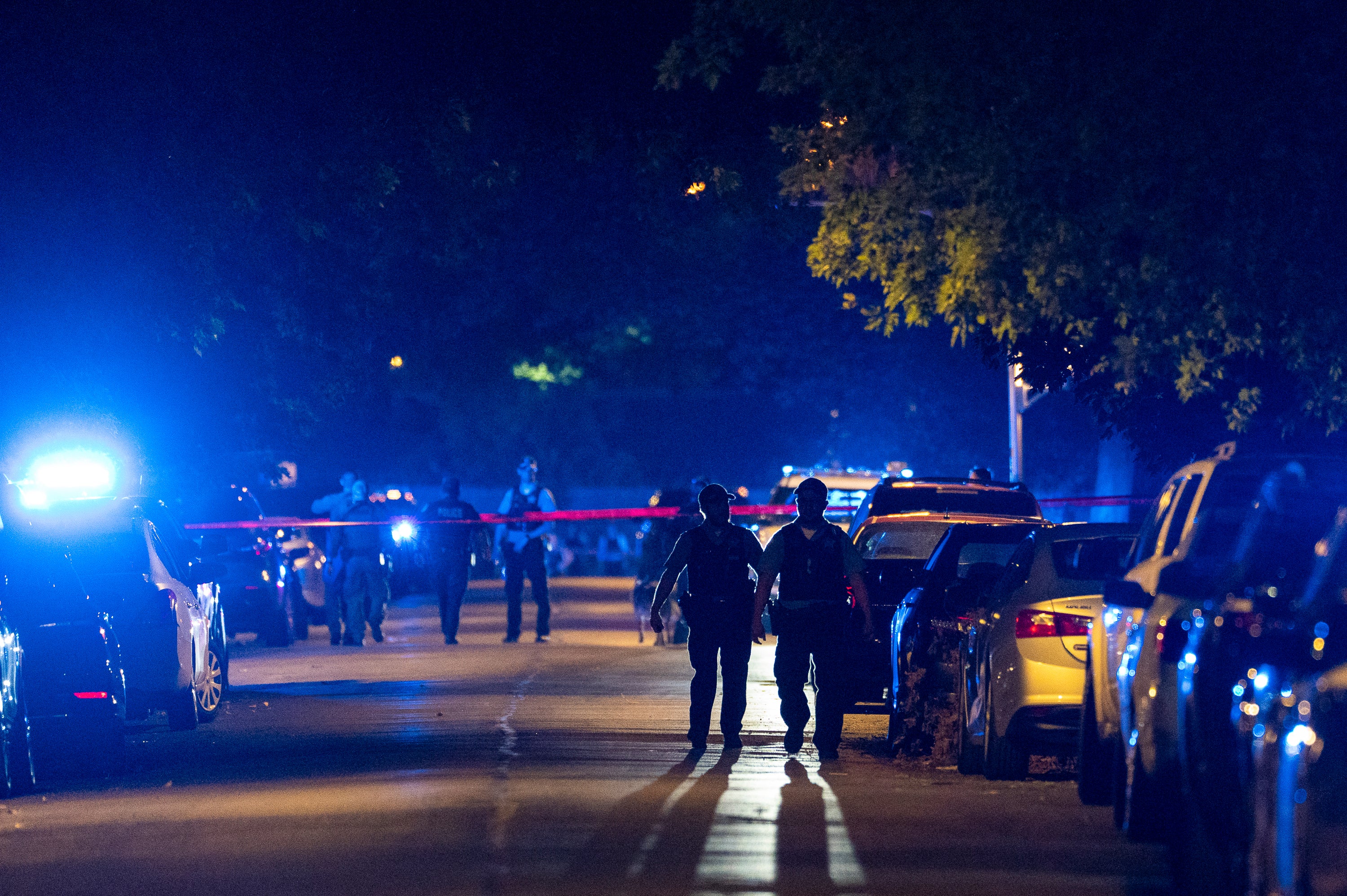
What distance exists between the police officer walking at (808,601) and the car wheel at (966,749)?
981mm

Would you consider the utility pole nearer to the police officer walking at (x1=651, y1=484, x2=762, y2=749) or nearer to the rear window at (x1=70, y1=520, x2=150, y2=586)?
the police officer walking at (x1=651, y1=484, x2=762, y2=749)

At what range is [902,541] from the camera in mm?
17188

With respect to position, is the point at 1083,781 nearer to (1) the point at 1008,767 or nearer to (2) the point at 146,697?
(1) the point at 1008,767

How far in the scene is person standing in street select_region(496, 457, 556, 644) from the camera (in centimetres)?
2312

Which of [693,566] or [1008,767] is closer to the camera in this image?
[1008,767]

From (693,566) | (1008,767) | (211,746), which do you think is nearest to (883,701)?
(693,566)

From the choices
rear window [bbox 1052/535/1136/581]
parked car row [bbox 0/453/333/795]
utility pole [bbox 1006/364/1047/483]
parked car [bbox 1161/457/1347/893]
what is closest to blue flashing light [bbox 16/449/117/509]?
parked car row [bbox 0/453/333/795]

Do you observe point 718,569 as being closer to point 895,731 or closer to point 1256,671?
point 895,731

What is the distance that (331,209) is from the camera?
82.6ft

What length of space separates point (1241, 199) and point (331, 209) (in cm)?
1346

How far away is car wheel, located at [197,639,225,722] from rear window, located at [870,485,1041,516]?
5.30 metres

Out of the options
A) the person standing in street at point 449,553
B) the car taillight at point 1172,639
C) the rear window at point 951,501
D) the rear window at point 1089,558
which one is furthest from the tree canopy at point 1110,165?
the person standing in street at point 449,553

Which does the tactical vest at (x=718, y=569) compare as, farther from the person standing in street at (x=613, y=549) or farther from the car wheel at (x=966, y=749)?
the person standing in street at (x=613, y=549)

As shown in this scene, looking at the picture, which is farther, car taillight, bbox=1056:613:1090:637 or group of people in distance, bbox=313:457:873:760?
group of people in distance, bbox=313:457:873:760
